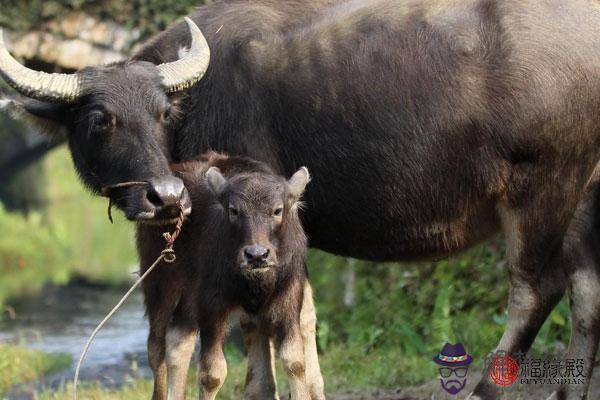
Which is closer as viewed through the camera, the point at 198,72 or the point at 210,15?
the point at 198,72

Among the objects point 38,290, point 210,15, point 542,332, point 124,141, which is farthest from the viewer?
point 38,290

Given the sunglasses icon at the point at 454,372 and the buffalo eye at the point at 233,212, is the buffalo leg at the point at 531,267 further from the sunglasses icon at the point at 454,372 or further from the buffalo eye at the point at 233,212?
the buffalo eye at the point at 233,212

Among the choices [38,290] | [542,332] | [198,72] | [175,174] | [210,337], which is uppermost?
[198,72]

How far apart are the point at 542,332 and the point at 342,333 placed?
2734mm

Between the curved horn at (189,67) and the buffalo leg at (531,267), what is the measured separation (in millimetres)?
1785

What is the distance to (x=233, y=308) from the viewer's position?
5.45 meters

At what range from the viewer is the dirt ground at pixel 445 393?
6.91 metres

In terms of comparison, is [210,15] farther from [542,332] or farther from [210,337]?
[542,332]

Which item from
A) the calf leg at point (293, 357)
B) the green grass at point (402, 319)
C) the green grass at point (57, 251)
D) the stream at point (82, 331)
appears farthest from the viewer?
the green grass at point (57, 251)

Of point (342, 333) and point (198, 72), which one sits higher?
point (198, 72)

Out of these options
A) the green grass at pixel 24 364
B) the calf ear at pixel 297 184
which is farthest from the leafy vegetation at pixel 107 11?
the calf ear at pixel 297 184

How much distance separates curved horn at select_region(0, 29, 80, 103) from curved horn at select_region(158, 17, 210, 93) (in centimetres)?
49

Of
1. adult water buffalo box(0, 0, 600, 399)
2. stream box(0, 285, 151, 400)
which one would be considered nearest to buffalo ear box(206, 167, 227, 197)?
adult water buffalo box(0, 0, 600, 399)

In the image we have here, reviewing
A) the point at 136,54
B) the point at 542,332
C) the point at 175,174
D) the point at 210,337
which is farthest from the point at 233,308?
the point at 542,332
